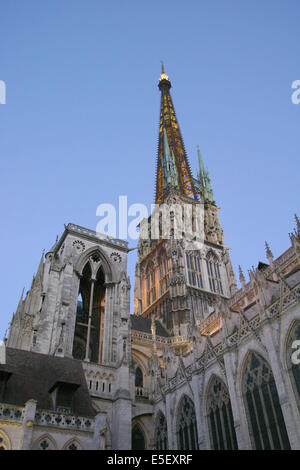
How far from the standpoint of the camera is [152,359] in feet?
99.9

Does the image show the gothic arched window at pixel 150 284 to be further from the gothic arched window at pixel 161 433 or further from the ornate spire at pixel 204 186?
the gothic arched window at pixel 161 433

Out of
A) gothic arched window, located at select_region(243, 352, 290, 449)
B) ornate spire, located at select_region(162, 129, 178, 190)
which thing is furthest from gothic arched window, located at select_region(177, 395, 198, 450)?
ornate spire, located at select_region(162, 129, 178, 190)

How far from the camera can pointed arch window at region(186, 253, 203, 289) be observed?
4522 centimetres

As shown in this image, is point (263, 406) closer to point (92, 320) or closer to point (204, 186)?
point (92, 320)

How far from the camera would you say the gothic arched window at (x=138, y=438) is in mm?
26094

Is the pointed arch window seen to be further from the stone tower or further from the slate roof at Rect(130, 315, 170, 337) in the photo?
the stone tower

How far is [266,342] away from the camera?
18.3m

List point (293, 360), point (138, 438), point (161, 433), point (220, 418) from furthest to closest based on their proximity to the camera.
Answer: point (138, 438) → point (161, 433) → point (220, 418) → point (293, 360)

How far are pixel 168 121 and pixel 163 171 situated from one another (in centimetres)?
1518

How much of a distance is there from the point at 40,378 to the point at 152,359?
13.6 meters

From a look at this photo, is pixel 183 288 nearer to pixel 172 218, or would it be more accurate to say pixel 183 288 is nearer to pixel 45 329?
pixel 172 218

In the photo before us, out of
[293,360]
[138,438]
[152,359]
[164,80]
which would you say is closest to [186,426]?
[138,438]

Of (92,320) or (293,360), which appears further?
(92,320)

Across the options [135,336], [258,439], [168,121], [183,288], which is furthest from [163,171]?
[258,439]
